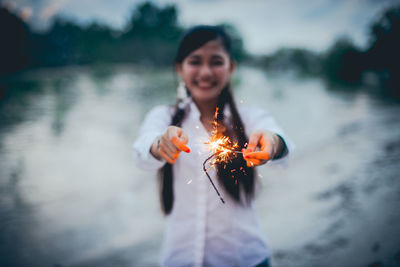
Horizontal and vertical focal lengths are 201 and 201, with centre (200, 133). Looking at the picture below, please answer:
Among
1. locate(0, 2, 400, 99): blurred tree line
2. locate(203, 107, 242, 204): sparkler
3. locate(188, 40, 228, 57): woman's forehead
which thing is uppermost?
locate(0, 2, 400, 99): blurred tree line

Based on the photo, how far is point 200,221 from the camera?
1.78m

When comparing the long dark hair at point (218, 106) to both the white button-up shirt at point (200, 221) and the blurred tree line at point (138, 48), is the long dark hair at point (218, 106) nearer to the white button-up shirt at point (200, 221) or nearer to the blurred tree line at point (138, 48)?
the white button-up shirt at point (200, 221)

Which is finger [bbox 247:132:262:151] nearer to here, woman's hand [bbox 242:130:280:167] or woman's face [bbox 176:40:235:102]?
woman's hand [bbox 242:130:280:167]

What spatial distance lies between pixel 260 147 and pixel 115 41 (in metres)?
66.7

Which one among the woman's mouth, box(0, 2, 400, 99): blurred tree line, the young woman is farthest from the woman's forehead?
box(0, 2, 400, 99): blurred tree line

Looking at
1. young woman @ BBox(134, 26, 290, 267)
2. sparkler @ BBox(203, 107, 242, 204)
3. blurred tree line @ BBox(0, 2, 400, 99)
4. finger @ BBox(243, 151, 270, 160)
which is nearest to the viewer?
finger @ BBox(243, 151, 270, 160)

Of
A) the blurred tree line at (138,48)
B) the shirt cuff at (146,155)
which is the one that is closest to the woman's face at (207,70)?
the shirt cuff at (146,155)

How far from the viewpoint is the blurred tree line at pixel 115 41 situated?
1596 inches

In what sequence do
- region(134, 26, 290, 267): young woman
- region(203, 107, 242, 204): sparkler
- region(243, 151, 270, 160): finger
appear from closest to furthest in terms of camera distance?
region(243, 151, 270, 160): finger < region(203, 107, 242, 204): sparkler < region(134, 26, 290, 267): young woman

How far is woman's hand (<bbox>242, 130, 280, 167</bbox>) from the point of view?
117 centimetres

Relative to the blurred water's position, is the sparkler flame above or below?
above

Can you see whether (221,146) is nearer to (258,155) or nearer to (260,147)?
(258,155)

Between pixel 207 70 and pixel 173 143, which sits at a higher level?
pixel 207 70

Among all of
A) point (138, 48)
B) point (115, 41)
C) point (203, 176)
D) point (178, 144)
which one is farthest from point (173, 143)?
point (115, 41)
